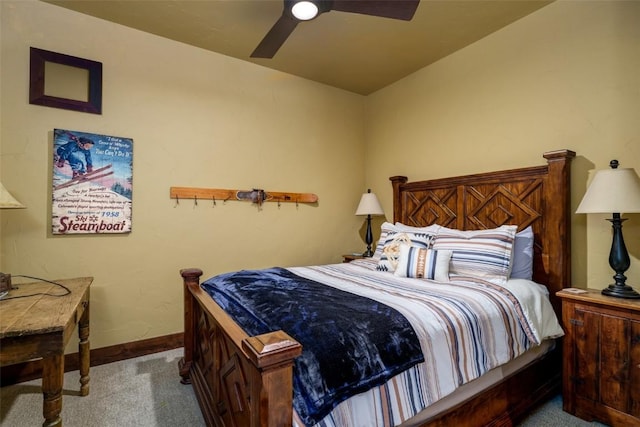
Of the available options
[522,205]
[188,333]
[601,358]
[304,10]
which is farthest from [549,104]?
[188,333]

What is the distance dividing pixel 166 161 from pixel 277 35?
4.93ft

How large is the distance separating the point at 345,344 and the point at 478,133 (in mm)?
2601

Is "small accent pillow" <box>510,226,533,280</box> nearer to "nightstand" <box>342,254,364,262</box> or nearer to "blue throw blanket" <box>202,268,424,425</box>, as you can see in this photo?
"blue throw blanket" <box>202,268,424,425</box>

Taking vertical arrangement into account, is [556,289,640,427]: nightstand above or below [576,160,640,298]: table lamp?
below

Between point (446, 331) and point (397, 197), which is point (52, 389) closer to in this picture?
point (446, 331)

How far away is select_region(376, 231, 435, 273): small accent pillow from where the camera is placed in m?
2.56

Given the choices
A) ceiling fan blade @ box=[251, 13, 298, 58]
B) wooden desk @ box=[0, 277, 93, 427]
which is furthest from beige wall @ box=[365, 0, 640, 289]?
wooden desk @ box=[0, 277, 93, 427]

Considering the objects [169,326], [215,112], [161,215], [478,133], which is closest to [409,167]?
[478,133]

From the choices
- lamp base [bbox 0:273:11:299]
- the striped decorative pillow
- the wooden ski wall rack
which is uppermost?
the wooden ski wall rack

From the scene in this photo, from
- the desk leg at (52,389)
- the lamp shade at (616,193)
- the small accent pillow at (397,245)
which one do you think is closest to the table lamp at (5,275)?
the desk leg at (52,389)

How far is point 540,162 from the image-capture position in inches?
99.5

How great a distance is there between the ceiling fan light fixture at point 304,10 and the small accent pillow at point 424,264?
1.80 m

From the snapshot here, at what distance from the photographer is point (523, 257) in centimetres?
235

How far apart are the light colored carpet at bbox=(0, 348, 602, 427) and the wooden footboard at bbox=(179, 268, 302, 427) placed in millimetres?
130
